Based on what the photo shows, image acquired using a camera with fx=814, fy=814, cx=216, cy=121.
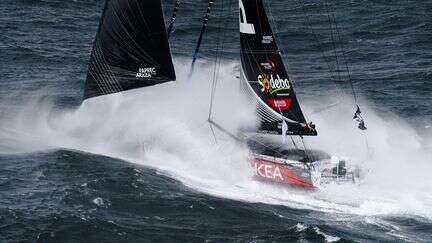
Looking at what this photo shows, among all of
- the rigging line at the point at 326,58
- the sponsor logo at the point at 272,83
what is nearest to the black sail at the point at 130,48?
the sponsor logo at the point at 272,83

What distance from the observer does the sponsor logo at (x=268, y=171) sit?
40.1m

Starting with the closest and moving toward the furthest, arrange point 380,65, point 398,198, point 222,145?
point 398,198
point 222,145
point 380,65

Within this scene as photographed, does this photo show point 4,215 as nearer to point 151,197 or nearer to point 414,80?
point 151,197

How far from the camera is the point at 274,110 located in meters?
40.6

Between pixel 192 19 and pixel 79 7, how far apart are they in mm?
11025

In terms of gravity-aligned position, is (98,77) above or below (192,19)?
below

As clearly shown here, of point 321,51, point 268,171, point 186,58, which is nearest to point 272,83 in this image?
point 268,171

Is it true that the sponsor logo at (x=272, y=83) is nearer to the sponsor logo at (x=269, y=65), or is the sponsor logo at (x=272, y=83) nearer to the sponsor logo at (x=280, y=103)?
the sponsor logo at (x=269, y=65)

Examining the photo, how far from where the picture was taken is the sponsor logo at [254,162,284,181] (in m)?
40.1

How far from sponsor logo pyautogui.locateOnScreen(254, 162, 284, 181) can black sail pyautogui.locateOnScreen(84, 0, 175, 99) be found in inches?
247

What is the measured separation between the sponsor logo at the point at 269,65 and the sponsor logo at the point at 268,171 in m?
4.82

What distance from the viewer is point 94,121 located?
4716 centimetres

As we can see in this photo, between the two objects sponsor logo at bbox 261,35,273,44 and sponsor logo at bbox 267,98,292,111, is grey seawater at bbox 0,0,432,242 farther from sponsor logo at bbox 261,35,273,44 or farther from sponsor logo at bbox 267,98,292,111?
sponsor logo at bbox 261,35,273,44

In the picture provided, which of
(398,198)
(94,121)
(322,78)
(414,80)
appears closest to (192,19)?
(322,78)
